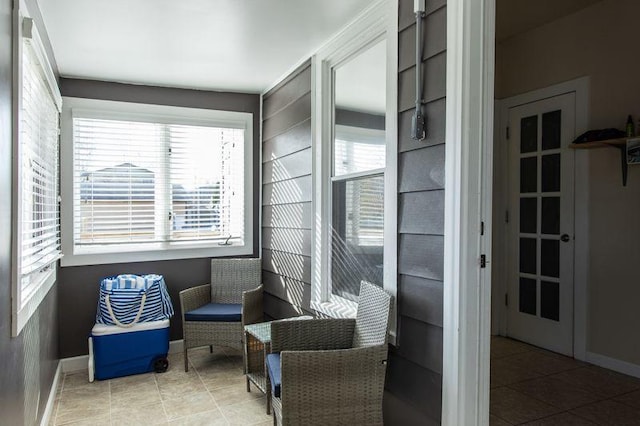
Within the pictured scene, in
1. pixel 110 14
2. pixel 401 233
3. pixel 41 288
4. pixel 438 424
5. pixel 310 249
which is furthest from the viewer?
pixel 310 249

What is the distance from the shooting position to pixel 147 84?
3881 millimetres

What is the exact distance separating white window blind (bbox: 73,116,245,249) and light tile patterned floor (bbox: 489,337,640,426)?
2.62m

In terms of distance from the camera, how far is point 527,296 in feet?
12.8

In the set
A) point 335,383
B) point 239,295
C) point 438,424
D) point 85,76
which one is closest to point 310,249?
point 239,295

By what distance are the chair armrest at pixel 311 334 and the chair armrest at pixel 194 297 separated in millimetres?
1511

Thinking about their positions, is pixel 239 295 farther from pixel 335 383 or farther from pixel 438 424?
pixel 438 424

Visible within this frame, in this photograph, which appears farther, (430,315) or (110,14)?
(110,14)

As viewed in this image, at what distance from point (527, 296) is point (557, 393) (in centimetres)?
117

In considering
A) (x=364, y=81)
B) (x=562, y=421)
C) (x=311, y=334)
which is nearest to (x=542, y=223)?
(x=562, y=421)

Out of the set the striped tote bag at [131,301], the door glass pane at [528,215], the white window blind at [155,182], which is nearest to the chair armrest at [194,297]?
the striped tote bag at [131,301]

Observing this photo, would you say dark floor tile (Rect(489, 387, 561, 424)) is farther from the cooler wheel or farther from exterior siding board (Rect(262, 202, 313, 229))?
the cooler wheel

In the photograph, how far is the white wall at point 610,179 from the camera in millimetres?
3105

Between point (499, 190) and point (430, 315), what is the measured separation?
2.56m

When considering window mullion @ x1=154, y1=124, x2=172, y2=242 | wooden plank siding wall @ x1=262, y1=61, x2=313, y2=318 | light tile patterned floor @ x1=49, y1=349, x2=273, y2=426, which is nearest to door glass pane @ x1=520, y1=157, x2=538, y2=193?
wooden plank siding wall @ x1=262, y1=61, x2=313, y2=318
